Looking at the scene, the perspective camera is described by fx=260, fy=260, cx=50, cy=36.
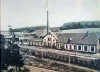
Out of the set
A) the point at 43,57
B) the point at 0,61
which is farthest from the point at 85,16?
the point at 0,61

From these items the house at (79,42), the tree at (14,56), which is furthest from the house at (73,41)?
the tree at (14,56)

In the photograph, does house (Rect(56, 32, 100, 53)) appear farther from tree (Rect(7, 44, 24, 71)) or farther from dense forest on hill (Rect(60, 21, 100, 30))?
tree (Rect(7, 44, 24, 71))

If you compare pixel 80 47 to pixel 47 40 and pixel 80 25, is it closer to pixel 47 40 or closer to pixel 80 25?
pixel 80 25

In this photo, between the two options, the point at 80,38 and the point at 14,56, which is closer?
the point at 80,38

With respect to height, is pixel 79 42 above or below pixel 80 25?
below

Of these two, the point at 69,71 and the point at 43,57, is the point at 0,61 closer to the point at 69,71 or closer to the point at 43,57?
the point at 43,57

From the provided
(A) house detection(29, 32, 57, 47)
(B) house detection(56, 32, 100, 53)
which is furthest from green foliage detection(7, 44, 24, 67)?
(B) house detection(56, 32, 100, 53)

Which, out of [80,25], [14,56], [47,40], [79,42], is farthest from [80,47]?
[14,56]

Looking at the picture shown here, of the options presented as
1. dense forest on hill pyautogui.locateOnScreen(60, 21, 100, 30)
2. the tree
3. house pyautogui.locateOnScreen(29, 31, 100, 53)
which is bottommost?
the tree
